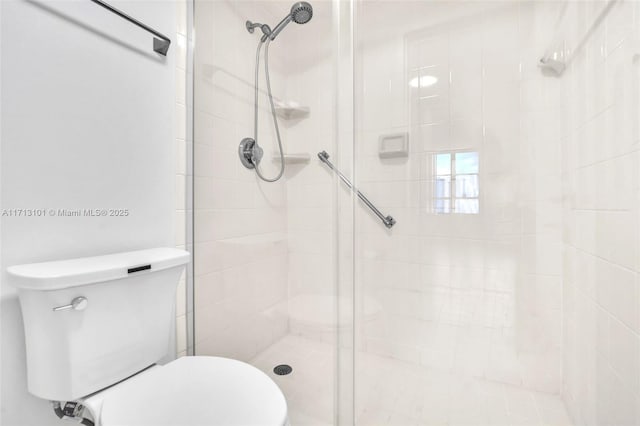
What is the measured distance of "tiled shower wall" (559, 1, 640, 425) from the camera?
0.82 metres

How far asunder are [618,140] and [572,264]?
1.41ft

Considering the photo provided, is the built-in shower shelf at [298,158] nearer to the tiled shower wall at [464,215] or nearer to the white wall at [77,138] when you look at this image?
the tiled shower wall at [464,215]

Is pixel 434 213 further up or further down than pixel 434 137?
further down

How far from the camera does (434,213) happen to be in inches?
45.7

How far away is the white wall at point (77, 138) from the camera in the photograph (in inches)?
32.6

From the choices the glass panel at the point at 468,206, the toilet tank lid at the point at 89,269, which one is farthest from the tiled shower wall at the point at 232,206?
the glass panel at the point at 468,206

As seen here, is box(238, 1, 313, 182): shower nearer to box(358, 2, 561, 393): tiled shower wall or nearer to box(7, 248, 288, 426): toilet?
box(358, 2, 561, 393): tiled shower wall

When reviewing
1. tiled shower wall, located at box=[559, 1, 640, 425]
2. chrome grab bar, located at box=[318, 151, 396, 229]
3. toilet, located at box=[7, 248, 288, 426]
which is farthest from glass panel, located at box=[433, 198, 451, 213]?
toilet, located at box=[7, 248, 288, 426]

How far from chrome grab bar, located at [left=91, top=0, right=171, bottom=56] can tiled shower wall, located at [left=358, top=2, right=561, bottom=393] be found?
78cm

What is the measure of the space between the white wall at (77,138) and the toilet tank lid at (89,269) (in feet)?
0.29

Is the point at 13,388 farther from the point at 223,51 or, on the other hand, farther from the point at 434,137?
the point at 434,137

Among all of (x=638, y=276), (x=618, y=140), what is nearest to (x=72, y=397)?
(x=638, y=276)

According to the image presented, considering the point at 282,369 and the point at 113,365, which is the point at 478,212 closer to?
the point at 282,369

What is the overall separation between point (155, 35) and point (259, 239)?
34.5 inches
